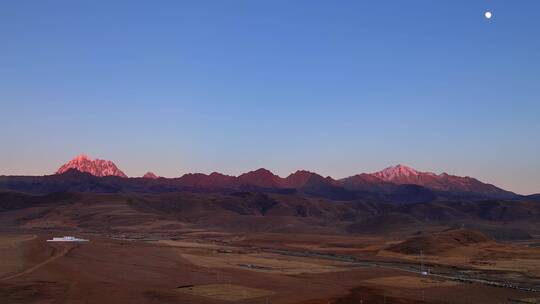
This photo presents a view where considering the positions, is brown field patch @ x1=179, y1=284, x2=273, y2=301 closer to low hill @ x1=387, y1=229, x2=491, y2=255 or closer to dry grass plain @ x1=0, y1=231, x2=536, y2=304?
dry grass plain @ x1=0, y1=231, x2=536, y2=304

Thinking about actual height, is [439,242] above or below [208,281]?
above

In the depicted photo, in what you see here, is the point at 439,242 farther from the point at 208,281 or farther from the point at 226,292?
→ the point at 226,292

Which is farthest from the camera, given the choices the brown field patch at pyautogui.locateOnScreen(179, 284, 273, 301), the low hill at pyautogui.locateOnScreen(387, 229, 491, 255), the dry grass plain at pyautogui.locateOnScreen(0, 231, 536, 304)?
the low hill at pyautogui.locateOnScreen(387, 229, 491, 255)

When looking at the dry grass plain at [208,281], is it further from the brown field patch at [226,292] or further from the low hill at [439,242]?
the low hill at [439,242]

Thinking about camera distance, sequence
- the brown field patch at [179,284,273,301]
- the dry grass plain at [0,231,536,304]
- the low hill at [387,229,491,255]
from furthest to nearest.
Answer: the low hill at [387,229,491,255]
the brown field patch at [179,284,273,301]
the dry grass plain at [0,231,536,304]

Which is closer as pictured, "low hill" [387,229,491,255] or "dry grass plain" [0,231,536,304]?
"dry grass plain" [0,231,536,304]

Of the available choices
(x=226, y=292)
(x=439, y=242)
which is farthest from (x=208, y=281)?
(x=439, y=242)

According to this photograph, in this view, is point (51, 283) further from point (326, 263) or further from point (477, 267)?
point (477, 267)

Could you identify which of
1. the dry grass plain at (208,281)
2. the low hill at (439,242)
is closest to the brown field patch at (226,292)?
the dry grass plain at (208,281)

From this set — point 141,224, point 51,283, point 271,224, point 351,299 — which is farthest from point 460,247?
point 141,224

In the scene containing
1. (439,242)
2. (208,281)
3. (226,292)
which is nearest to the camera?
(226,292)

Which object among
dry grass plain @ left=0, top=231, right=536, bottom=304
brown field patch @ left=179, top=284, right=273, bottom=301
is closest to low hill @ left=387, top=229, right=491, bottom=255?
dry grass plain @ left=0, top=231, right=536, bottom=304
